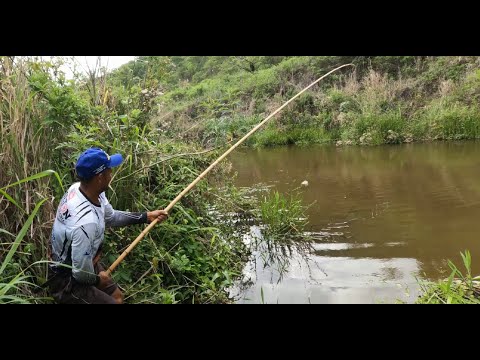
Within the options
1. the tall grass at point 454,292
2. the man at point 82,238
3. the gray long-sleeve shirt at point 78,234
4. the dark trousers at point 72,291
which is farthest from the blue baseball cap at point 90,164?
the tall grass at point 454,292

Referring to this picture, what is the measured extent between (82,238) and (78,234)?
1.2 inches

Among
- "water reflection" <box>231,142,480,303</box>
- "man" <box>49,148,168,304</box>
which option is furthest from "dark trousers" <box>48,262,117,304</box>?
"water reflection" <box>231,142,480,303</box>

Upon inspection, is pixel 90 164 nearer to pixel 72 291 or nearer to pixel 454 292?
pixel 72 291

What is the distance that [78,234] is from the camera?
86.0 inches

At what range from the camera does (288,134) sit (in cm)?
1305

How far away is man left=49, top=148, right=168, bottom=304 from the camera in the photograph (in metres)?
2.21

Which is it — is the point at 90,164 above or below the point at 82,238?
above

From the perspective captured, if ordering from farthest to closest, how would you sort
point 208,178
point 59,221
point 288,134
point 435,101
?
1. point 288,134
2. point 435,101
3. point 208,178
4. point 59,221

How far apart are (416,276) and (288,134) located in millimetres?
9951

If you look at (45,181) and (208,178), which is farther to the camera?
(208,178)

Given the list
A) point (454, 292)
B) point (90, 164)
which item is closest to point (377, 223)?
point (454, 292)

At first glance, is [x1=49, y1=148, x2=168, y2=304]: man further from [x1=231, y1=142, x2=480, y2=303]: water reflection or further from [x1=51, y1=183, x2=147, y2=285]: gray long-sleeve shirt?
[x1=231, y1=142, x2=480, y2=303]: water reflection
